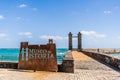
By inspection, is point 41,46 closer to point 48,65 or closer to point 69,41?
point 48,65

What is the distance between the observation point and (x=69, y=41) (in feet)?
178

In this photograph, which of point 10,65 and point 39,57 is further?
point 10,65

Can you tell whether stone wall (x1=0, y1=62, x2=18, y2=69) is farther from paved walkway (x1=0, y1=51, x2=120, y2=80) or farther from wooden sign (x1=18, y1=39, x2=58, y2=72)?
paved walkway (x1=0, y1=51, x2=120, y2=80)

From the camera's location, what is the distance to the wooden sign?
12.4m

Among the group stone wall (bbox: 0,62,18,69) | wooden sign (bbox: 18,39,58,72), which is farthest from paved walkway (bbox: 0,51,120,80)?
stone wall (bbox: 0,62,18,69)

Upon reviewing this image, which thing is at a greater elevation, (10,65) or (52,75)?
(10,65)

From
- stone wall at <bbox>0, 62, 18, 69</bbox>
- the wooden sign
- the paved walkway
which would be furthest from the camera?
stone wall at <bbox>0, 62, 18, 69</bbox>

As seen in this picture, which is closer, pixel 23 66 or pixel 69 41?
pixel 23 66

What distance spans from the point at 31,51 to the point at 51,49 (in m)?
1.19

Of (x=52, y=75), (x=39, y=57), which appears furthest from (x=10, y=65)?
(x=52, y=75)

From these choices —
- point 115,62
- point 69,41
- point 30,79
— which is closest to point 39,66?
point 30,79

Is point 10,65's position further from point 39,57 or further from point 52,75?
point 52,75

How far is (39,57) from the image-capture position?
12656 mm

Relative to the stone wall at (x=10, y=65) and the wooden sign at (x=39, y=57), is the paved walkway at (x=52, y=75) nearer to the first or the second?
the wooden sign at (x=39, y=57)
